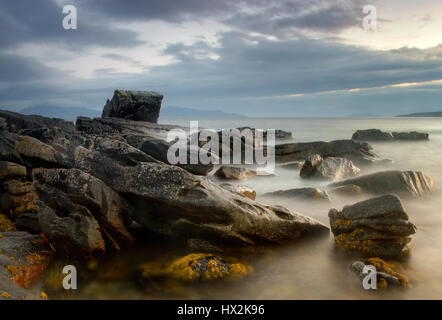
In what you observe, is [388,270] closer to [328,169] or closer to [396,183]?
[396,183]

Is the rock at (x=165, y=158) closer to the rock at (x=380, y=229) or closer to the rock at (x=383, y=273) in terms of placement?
the rock at (x=380, y=229)

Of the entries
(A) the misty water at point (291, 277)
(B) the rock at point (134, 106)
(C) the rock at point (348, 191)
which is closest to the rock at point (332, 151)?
(C) the rock at point (348, 191)

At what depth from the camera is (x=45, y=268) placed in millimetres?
6617

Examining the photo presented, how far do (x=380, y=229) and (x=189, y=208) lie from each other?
170 inches

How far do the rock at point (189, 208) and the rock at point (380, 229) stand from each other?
136cm

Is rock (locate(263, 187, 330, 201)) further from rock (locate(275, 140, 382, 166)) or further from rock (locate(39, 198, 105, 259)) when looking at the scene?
rock (locate(275, 140, 382, 166))

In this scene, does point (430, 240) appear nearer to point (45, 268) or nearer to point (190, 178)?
point (190, 178)

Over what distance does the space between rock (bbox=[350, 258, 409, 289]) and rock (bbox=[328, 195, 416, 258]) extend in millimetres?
579

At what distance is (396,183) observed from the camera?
12523mm

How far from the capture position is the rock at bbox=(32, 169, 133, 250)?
7.11m

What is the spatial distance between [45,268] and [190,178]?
368 cm

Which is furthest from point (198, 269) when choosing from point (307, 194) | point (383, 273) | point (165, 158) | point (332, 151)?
point (332, 151)

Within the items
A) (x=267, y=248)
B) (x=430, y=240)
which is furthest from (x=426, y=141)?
(x=267, y=248)

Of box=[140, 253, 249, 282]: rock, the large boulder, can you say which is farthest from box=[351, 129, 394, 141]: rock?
box=[140, 253, 249, 282]: rock
